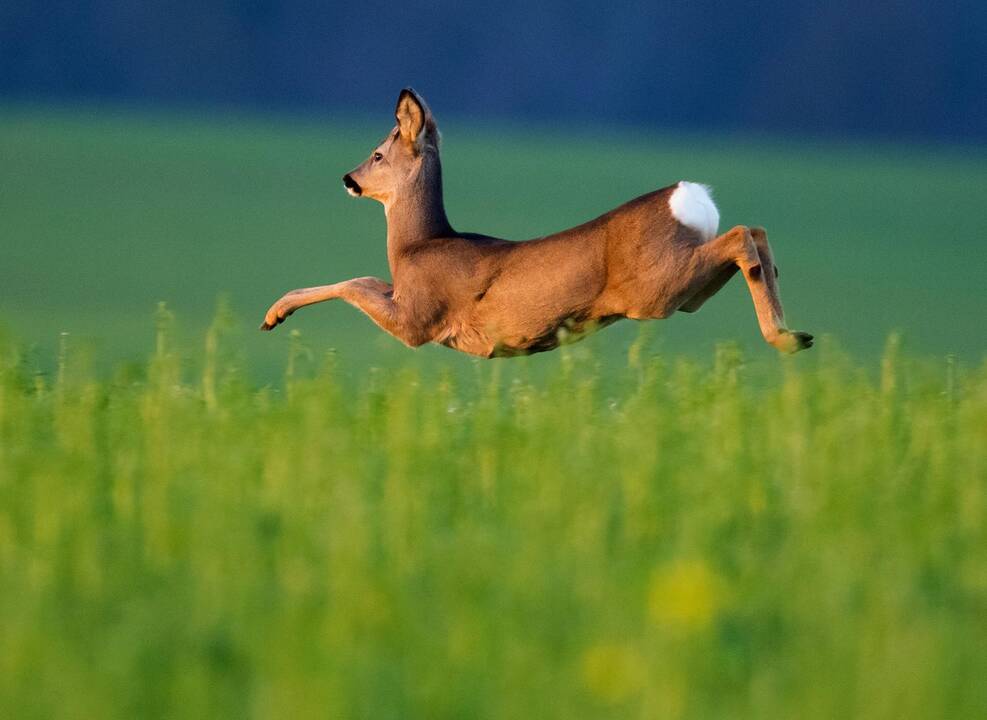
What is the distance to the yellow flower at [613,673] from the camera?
388 centimetres

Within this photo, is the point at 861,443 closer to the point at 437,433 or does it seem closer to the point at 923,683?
the point at 437,433

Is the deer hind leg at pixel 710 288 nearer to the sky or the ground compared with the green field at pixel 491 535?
nearer to the sky

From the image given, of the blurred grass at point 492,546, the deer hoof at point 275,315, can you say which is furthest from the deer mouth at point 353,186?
the blurred grass at point 492,546

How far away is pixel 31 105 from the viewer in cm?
5109

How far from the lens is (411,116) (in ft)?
29.7

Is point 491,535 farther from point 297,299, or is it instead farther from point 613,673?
point 297,299

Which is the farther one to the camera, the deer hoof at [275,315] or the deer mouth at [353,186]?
the deer mouth at [353,186]

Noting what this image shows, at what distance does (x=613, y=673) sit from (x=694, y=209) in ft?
14.5

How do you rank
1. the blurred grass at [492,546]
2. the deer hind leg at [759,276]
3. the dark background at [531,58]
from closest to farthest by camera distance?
the blurred grass at [492,546] < the deer hind leg at [759,276] < the dark background at [531,58]

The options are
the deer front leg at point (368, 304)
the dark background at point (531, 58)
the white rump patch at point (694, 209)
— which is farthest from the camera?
the dark background at point (531, 58)

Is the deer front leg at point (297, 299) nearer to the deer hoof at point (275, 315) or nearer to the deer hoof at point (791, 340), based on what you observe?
the deer hoof at point (275, 315)

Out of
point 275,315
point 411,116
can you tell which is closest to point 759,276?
point 411,116

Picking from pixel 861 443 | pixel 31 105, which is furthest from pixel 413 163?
pixel 31 105

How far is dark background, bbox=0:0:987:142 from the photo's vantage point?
53.7 meters
